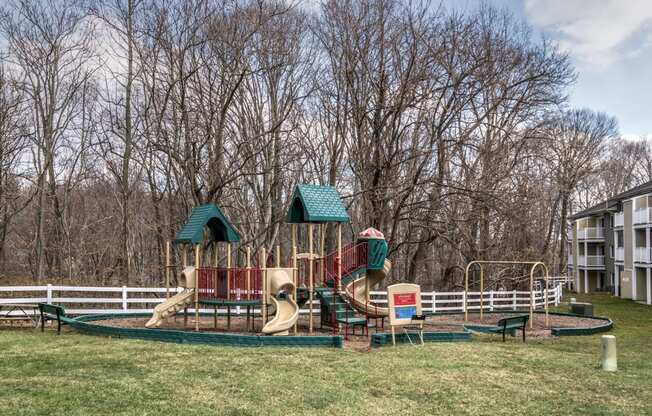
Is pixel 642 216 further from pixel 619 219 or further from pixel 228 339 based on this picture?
pixel 228 339

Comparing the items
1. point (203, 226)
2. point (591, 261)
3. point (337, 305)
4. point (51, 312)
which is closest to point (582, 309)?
point (337, 305)

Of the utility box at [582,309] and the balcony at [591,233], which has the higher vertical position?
the balcony at [591,233]

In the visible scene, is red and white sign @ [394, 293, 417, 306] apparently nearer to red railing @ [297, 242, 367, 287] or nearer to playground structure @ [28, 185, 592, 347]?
playground structure @ [28, 185, 592, 347]

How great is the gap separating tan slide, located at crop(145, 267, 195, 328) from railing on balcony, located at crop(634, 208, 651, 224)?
35.5 meters

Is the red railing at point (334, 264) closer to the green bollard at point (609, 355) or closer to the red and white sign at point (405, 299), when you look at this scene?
the red and white sign at point (405, 299)

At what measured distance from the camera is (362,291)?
17.0m

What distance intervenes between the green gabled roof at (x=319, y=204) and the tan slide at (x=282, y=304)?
1578mm

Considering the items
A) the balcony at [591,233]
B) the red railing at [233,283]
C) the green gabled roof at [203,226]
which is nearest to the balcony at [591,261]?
the balcony at [591,233]

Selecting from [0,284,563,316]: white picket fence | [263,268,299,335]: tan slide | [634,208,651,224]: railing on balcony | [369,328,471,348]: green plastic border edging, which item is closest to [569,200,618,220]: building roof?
[634,208,651,224]: railing on balcony

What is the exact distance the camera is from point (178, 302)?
15852mm

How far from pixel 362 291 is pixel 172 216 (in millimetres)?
13220

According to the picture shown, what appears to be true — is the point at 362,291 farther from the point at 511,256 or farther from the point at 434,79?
the point at 511,256

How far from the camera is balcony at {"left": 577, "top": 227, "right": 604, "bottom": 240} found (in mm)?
58250

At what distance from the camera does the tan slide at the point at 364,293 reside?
16156mm
